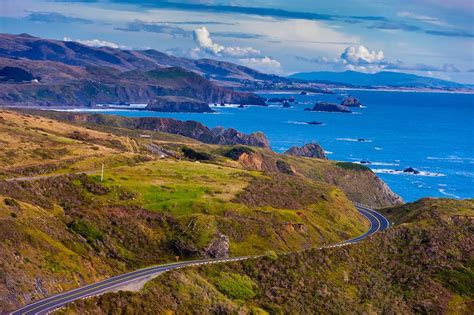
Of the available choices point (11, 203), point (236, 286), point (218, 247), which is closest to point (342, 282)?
point (218, 247)

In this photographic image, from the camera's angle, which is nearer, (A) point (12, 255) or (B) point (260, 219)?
(A) point (12, 255)

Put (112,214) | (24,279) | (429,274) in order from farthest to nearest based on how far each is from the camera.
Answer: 1. (429,274)
2. (112,214)
3. (24,279)

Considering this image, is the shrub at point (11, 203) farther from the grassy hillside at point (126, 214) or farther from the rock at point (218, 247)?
the rock at point (218, 247)

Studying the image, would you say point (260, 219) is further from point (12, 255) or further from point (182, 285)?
point (12, 255)

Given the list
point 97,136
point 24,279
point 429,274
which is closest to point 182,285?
point 24,279

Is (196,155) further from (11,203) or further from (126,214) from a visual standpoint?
(11,203)

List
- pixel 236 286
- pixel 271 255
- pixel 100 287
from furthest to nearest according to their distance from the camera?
pixel 271 255 < pixel 236 286 < pixel 100 287

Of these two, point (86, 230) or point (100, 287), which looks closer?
point (100, 287)
